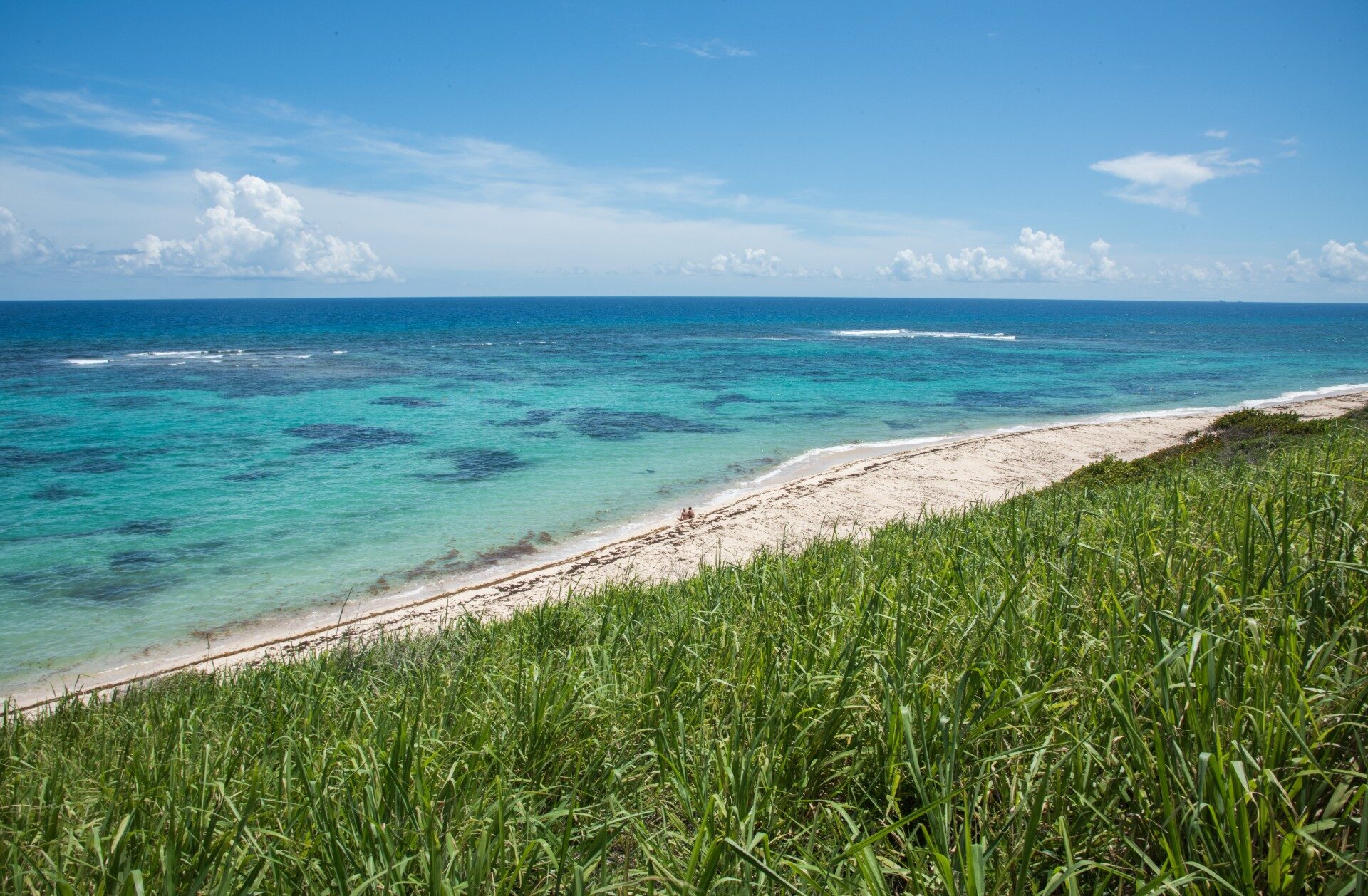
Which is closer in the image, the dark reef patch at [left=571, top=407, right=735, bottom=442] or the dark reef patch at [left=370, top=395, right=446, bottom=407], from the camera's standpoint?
the dark reef patch at [left=571, top=407, right=735, bottom=442]

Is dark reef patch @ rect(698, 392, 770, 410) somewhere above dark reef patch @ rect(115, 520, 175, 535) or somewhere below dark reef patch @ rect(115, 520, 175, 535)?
above

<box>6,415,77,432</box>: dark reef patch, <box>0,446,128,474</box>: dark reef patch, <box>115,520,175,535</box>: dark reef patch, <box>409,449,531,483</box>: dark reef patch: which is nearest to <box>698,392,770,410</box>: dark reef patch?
<box>409,449,531,483</box>: dark reef patch

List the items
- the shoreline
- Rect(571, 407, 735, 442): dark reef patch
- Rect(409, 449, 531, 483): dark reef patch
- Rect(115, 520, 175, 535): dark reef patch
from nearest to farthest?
the shoreline → Rect(115, 520, 175, 535): dark reef patch → Rect(409, 449, 531, 483): dark reef patch → Rect(571, 407, 735, 442): dark reef patch

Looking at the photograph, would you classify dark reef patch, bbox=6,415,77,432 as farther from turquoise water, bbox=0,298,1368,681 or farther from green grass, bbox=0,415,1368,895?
green grass, bbox=0,415,1368,895

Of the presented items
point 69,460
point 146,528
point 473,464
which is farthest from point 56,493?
point 473,464

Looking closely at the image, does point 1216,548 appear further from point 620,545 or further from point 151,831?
point 620,545

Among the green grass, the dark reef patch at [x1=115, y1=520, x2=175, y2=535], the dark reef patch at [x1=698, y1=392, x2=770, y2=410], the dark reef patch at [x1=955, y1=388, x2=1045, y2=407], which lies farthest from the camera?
the dark reef patch at [x1=955, y1=388, x2=1045, y2=407]

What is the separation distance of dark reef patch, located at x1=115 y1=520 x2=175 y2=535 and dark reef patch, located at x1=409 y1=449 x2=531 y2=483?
5.89 metres

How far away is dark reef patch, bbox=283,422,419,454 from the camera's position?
23.1m

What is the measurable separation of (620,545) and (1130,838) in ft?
42.1

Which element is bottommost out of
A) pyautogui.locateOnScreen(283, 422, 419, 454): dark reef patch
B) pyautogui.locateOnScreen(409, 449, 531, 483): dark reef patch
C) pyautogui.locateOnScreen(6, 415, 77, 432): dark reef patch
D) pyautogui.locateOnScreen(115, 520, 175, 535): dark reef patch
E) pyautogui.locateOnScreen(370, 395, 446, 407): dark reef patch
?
pyautogui.locateOnScreen(115, 520, 175, 535): dark reef patch

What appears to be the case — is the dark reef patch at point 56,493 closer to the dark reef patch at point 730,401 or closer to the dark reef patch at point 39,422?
the dark reef patch at point 39,422

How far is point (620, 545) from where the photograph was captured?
14.6 m

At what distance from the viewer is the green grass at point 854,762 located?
2.00 meters
